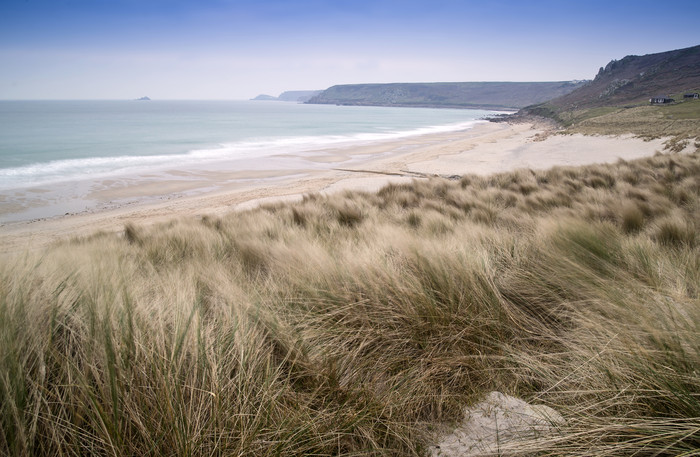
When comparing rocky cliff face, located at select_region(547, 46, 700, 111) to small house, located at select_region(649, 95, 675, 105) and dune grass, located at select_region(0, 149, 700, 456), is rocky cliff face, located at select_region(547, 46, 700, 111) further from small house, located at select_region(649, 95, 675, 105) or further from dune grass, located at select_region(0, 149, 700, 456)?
dune grass, located at select_region(0, 149, 700, 456)

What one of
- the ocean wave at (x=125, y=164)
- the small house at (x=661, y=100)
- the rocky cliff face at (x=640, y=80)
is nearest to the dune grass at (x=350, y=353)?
the ocean wave at (x=125, y=164)

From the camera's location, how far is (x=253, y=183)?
15992 millimetres

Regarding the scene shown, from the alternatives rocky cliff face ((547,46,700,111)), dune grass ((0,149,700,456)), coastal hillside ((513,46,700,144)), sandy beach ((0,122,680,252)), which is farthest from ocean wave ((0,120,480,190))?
rocky cliff face ((547,46,700,111))

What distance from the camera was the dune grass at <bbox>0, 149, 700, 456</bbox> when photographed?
1.21 m

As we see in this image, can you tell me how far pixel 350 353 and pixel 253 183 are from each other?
15.1 meters

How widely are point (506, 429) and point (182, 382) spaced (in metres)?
1.32

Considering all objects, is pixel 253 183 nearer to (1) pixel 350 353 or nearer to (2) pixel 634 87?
(1) pixel 350 353

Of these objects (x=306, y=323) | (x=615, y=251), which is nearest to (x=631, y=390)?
(x=306, y=323)

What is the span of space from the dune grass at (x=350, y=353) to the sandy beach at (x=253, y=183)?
7428 mm

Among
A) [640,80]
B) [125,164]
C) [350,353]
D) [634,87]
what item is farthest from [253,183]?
[640,80]

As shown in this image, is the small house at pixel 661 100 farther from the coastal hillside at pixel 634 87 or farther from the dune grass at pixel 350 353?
the dune grass at pixel 350 353

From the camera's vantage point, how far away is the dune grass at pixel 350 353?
1209mm

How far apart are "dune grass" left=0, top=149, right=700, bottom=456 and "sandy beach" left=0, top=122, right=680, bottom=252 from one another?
24.4ft

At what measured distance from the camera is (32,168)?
18.1m
